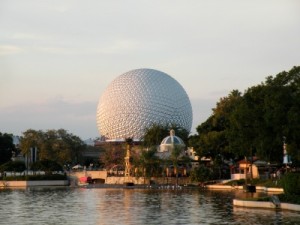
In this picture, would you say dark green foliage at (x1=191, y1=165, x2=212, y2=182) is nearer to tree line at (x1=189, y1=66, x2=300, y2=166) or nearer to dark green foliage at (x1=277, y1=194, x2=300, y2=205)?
tree line at (x1=189, y1=66, x2=300, y2=166)

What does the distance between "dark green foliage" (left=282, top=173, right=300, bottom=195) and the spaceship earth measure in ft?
251

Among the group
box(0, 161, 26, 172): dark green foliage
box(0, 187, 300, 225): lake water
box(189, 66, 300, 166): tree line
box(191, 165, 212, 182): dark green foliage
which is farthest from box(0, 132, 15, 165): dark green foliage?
box(0, 187, 300, 225): lake water

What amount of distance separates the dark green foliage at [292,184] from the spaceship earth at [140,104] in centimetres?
7640

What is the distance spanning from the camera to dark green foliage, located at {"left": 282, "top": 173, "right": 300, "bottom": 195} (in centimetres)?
3825

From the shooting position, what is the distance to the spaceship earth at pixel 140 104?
11706 cm

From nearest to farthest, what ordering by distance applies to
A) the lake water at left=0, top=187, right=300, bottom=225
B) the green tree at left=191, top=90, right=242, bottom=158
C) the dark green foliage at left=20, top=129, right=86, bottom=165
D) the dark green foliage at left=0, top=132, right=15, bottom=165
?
the lake water at left=0, top=187, right=300, bottom=225
the green tree at left=191, top=90, right=242, bottom=158
the dark green foliage at left=20, top=129, right=86, bottom=165
the dark green foliage at left=0, top=132, right=15, bottom=165

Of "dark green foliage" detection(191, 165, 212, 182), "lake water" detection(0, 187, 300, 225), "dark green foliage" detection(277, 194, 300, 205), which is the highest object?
"dark green foliage" detection(191, 165, 212, 182)

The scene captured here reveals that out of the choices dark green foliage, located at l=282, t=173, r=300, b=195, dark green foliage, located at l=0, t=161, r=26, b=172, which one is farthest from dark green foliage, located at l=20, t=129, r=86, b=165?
dark green foliage, located at l=282, t=173, r=300, b=195

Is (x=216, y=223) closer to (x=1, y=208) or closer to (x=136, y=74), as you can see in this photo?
(x=1, y=208)

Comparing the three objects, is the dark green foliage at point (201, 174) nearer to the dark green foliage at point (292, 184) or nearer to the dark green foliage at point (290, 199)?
the dark green foliage at point (292, 184)

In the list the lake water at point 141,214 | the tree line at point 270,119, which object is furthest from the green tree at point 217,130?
the lake water at point 141,214

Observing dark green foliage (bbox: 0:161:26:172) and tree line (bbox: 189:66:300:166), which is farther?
dark green foliage (bbox: 0:161:26:172)

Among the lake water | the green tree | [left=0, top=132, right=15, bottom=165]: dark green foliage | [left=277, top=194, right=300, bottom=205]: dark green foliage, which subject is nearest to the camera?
the lake water

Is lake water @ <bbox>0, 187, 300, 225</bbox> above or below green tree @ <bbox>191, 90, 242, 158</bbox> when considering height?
below
